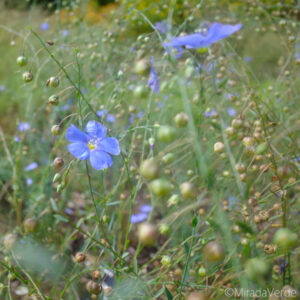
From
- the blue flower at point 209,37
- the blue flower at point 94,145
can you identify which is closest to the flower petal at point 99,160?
the blue flower at point 94,145

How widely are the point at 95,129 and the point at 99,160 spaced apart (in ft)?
0.44

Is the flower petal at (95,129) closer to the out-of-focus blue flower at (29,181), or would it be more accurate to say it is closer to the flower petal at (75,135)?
the flower petal at (75,135)

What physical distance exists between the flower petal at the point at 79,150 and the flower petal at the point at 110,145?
0.20 feet

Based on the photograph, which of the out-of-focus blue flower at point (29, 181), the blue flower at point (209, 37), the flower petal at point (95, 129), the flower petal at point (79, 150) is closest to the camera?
the blue flower at point (209, 37)

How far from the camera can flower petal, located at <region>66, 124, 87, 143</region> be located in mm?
1027

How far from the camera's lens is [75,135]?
1.05 meters

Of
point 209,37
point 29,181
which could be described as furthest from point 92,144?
point 29,181

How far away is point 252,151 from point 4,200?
6.36 ft

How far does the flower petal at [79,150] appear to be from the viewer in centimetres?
98

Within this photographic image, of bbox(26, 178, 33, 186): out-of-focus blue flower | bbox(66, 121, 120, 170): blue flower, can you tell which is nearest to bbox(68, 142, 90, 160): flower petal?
bbox(66, 121, 120, 170): blue flower

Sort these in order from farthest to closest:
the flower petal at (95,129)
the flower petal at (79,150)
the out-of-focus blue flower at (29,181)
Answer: the out-of-focus blue flower at (29,181), the flower petal at (95,129), the flower petal at (79,150)

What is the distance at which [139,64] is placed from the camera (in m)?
0.76

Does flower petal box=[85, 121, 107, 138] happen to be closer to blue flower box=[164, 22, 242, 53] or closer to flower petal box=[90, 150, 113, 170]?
flower petal box=[90, 150, 113, 170]

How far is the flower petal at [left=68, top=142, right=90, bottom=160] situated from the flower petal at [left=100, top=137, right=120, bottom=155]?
0.20 feet
